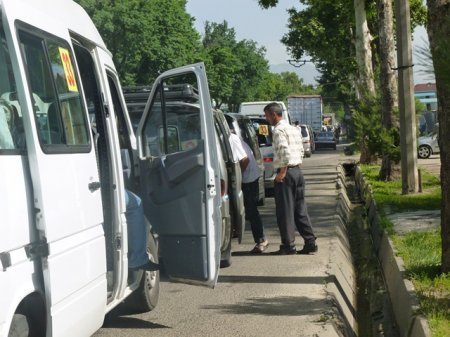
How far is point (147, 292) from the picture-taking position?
25.3 feet

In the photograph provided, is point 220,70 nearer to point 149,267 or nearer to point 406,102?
point 406,102

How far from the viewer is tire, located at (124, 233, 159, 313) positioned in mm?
7418

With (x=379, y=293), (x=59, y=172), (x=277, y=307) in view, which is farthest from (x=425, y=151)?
(x=59, y=172)

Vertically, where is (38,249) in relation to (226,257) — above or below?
above

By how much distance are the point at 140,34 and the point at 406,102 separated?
42.4 metres

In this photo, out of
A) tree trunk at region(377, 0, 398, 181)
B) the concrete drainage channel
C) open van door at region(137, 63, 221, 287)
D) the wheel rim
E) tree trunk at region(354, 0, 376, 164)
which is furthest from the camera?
tree trunk at region(354, 0, 376, 164)

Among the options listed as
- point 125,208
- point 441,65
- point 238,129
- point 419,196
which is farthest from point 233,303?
point 419,196

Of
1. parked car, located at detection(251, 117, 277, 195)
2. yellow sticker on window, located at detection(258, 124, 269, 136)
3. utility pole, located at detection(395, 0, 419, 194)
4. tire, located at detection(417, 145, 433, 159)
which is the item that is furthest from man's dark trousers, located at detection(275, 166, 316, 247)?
tire, located at detection(417, 145, 433, 159)

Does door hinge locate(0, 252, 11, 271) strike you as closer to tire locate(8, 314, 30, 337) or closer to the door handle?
tire locate(8, 314, 30, 337)

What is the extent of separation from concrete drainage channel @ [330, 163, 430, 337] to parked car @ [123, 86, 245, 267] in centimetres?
164

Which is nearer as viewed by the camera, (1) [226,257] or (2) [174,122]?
(2) [174,122]

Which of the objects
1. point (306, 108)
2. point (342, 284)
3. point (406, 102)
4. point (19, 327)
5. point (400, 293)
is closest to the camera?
point (19, 327)

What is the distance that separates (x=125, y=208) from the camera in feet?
22.0

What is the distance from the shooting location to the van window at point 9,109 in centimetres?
466
